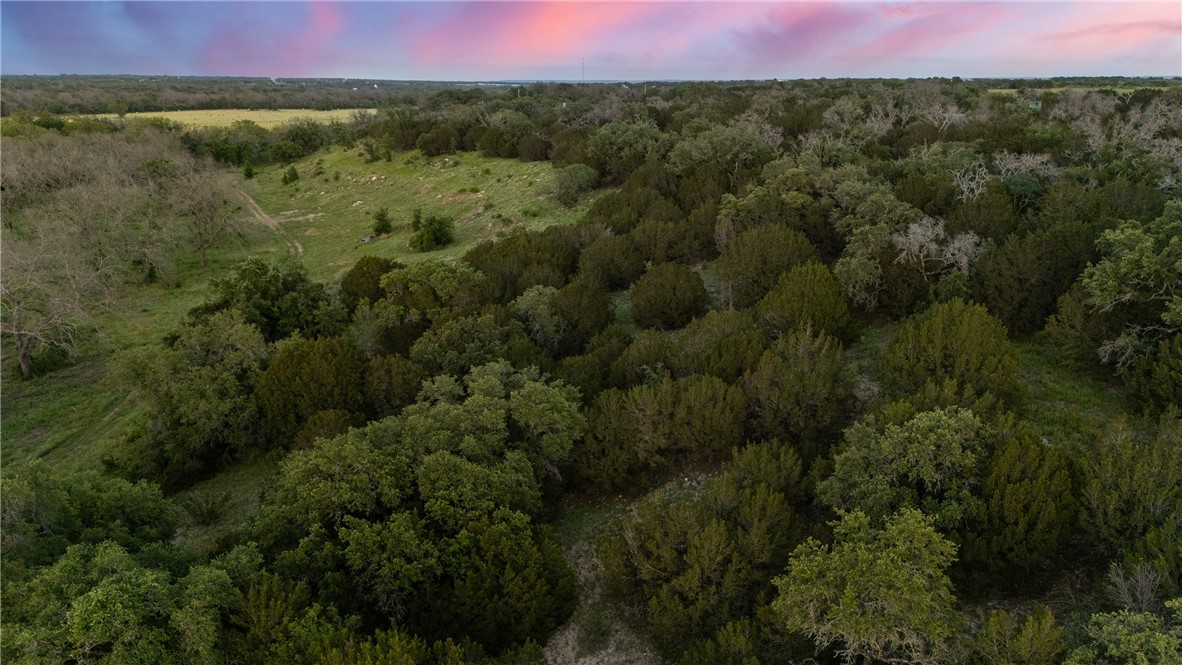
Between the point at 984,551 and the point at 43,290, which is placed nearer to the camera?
the point at 984,551

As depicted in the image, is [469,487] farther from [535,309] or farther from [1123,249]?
[1123,249]

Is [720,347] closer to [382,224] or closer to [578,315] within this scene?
[578,315]

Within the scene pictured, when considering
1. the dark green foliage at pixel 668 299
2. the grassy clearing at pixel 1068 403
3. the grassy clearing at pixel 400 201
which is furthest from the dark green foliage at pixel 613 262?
the grassy clearing at pixel 1068 403

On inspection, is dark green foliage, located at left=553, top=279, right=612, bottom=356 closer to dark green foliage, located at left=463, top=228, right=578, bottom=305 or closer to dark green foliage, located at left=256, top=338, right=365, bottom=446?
dark green foliage, located at left=463, top=228, right=578, bottom=305

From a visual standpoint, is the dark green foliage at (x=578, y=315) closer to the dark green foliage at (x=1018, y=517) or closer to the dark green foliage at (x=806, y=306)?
the dark green foliage at (x=806, y=306)

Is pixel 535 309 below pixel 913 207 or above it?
below

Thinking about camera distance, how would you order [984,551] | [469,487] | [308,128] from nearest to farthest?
1. [984,551]
2. [469,487]
3. [308,128]

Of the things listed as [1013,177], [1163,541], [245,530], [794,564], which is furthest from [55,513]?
[1013,177]
